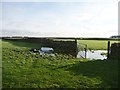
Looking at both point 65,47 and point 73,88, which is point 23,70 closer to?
point 73,88

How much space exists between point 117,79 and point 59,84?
3.74 metres

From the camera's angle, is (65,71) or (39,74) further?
(65,71)

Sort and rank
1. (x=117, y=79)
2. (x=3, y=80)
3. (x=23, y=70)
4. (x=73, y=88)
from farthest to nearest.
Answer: (x=23, y=70), (x=117, y=79), (x=3, y=80), (x=73, y=88)

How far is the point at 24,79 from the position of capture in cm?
1445

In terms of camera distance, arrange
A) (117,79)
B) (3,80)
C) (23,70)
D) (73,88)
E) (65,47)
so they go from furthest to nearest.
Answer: (65,47) → (23,70) → (117,79) → (3,80) → (73,88)

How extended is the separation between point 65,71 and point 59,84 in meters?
3.39

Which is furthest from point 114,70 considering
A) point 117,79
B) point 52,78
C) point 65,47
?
point 65,47

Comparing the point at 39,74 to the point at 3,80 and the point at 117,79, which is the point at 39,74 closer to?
the point at 3,80

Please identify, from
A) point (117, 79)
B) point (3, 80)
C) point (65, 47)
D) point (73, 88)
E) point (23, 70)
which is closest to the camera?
point (73, 88)

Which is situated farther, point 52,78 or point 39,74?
point 39,74

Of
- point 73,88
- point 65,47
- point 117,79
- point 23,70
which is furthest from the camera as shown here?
point 65,47

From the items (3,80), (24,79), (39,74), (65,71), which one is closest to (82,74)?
(65,71)

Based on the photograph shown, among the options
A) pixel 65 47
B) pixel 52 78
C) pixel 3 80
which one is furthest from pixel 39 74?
pixel 65 47

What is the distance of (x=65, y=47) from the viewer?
3794cm
